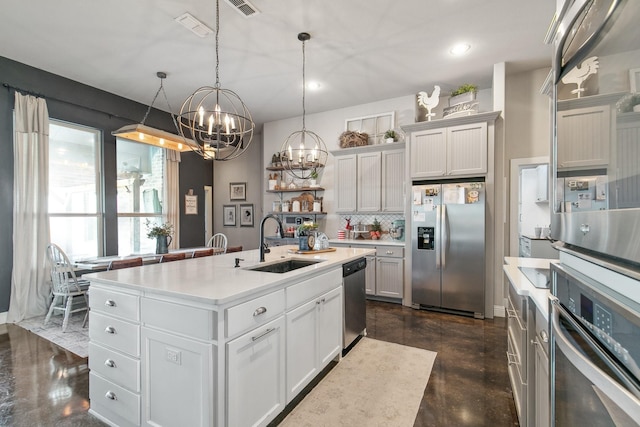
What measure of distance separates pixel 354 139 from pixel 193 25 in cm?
285

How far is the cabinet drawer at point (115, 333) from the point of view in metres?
1.71

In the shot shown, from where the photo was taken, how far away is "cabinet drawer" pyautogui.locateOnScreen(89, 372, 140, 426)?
1736 millimetres

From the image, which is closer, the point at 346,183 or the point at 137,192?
the point at 346,183

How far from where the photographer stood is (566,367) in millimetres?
817

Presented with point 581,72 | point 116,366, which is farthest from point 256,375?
point 581,72

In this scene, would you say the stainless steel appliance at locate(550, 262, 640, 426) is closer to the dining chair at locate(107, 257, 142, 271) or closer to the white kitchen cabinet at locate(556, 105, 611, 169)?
the white kitchen cabinet at locate(556, 105, 611, 169)

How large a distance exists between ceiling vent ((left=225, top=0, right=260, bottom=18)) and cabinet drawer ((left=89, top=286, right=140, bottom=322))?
2.61 m

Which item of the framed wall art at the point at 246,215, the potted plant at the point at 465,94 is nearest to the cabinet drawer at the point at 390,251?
the potted plant at the point at 465,94

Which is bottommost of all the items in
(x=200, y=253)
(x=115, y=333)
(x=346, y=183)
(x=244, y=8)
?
(x=115, y=333)

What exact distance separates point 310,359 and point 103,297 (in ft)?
4.78

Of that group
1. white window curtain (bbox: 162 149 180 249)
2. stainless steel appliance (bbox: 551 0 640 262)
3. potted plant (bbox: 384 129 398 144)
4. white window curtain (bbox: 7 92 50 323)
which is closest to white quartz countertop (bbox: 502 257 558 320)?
stainless steel appliance (bbox: 551 0 640 262)

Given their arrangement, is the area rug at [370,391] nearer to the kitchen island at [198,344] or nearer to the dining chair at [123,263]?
the kitchen island at [198,344]

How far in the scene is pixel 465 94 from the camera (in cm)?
409

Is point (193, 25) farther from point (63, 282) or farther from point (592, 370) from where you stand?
point (592, 370)
